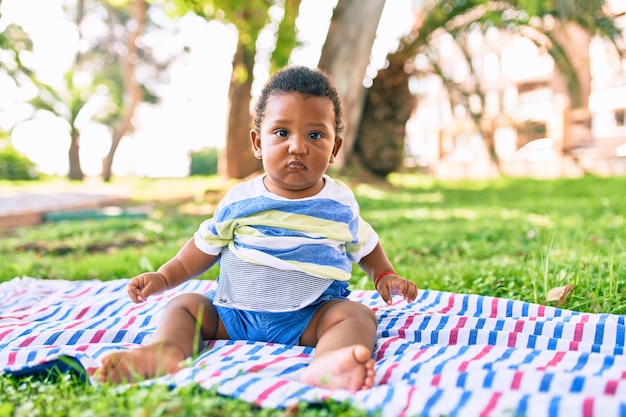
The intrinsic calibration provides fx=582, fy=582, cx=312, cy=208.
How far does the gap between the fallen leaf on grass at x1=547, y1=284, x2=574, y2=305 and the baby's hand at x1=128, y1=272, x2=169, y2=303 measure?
157cm

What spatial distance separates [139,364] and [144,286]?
0.44 metres

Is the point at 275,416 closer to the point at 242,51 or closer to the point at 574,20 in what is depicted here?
the point at 574,20

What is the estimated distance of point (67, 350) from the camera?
1.77 meters

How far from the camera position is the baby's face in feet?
6.53

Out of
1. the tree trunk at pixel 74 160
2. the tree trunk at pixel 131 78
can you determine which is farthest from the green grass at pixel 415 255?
the tree trunk at pixel 74 160

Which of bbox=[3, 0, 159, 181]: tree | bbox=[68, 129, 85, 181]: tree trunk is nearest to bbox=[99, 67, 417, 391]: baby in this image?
bbox=[3, 0, 159, 181]: tree

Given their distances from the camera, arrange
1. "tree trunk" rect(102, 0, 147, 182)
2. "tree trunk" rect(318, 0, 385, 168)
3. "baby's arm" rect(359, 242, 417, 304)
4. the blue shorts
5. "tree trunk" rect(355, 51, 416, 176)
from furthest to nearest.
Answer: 1. "tree trunk" rect(102, 0, 147, 182)
2. "tree trunk" rect(355, 51, 416, 176)
3. "tree trunk" rect(318, 0, 385, 168)
4. "baby's arm" rect(359, 242, 417, 304)
5. the blue shorts

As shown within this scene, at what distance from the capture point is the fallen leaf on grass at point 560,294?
239 cm

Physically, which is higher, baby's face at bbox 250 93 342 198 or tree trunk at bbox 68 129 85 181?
baby's face at bbox 250 93 342 198

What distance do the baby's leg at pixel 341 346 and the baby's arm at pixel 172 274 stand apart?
1.65 ft

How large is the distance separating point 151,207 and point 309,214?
279 inches

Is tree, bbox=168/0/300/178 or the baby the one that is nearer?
the baby

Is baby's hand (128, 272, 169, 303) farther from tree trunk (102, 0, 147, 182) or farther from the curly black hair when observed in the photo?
tree trunk (102, 0, 147, 182)

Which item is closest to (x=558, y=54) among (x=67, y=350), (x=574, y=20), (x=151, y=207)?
(x=574, y=20)
